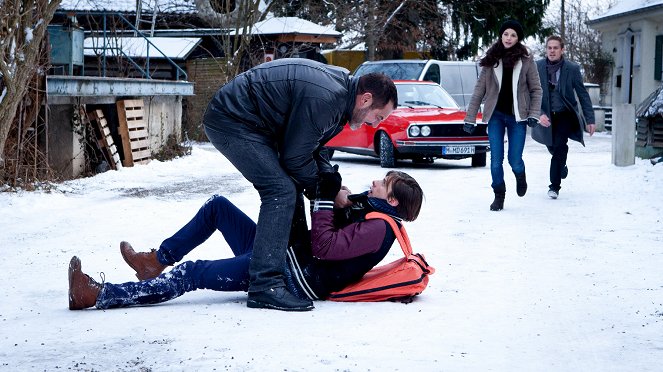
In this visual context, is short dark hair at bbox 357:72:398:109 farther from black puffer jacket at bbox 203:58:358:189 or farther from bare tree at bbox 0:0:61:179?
bare tree at bbox 0:0:61:179

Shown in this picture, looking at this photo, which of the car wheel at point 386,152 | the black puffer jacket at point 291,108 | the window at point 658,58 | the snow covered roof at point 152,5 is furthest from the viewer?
the window at point 658,58

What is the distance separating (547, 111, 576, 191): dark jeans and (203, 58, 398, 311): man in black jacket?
6441 mm

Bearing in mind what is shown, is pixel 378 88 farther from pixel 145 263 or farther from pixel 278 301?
pixel 145 263

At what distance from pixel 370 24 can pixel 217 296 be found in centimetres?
3047

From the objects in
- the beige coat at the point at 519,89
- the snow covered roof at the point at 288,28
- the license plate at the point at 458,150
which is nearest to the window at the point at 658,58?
the snow covered roof at the point at 288,28

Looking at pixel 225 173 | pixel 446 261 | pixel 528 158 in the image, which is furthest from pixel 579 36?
pixel 446 261

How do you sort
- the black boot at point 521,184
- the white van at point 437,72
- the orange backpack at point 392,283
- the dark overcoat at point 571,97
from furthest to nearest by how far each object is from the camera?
the white van at point 437,72, the dark overcoat at point 571,97, the black boot at point 521,184, the orange backpack at point 392,283

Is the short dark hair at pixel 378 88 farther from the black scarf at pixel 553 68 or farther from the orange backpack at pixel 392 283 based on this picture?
the black scarf at pixel 553 68

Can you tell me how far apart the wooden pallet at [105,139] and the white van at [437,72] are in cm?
704

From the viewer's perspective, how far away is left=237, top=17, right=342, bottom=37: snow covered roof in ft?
97.3

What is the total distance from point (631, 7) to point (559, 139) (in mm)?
21304

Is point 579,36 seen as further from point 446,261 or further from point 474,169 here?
point 446,261

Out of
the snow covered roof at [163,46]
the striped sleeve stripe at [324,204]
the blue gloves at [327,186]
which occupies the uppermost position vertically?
the snow covered roof at [163,46]

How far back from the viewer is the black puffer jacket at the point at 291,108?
5.09 metres
